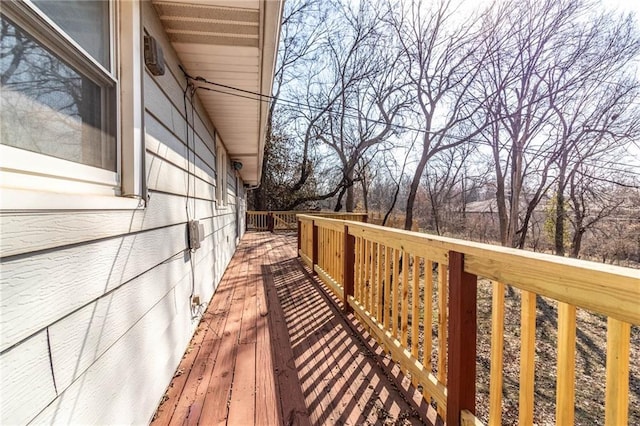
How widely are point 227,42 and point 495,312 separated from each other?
2.27 meters

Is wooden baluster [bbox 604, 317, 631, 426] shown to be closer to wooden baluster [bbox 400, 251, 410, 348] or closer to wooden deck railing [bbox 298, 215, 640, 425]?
wooden deck railing [bbox 298, 215, 640, 425]

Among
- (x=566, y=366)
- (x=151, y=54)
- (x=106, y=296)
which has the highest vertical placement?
(x=151, y=54)

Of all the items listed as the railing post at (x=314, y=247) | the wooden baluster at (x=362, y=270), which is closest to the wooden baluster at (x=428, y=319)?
the wooden baluster at (x=362, y=270)

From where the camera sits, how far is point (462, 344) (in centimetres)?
133

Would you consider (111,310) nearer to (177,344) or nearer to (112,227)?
(112,227)

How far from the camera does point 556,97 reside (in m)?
9.02

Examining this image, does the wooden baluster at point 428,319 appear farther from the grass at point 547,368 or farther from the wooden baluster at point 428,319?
the grass at point 547,368

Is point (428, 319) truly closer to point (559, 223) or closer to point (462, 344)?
point (462, 344)

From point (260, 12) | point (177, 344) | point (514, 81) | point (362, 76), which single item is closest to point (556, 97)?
point (514, 81)

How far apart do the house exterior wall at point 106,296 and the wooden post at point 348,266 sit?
138 cm

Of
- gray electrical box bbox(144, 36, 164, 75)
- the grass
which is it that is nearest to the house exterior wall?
gray electrical box bbox(144, 36, 164, 75)

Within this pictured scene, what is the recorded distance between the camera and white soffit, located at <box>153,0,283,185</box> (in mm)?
1765

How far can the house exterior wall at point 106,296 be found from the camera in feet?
2.49

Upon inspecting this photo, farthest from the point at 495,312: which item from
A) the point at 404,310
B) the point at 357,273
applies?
the point at 357,273
